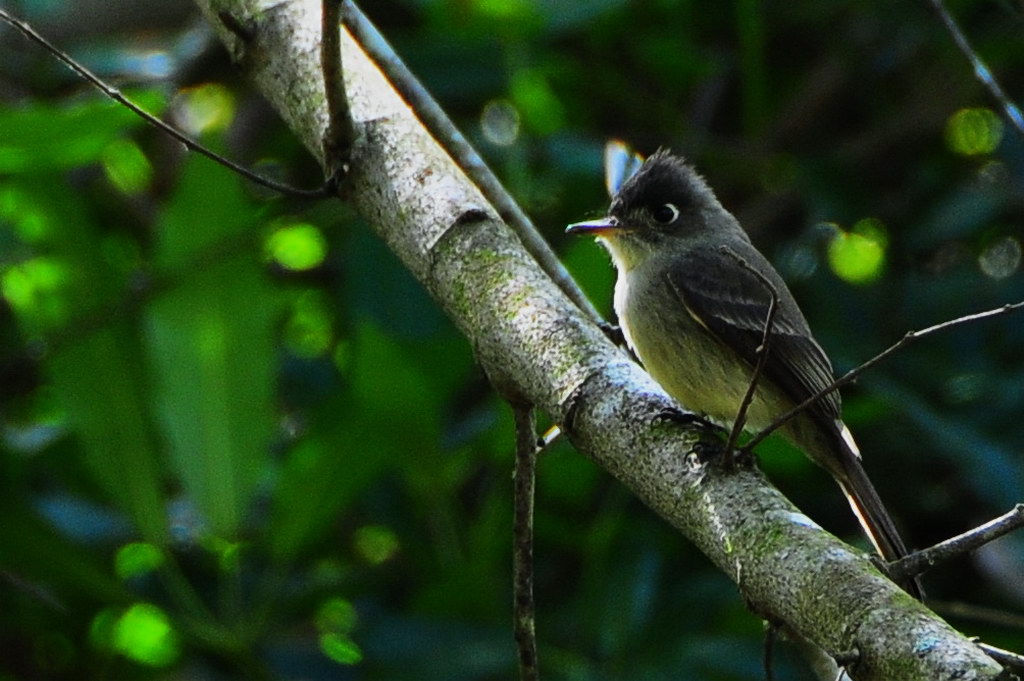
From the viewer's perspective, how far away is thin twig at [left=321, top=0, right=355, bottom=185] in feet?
8.57

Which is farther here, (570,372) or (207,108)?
(207,108)

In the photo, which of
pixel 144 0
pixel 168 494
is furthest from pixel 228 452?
pixel 144 0

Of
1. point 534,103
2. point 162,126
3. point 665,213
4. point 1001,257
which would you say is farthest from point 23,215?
point 1001,257

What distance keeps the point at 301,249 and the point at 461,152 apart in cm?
295

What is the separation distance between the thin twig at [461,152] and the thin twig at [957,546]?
1379 millimetres

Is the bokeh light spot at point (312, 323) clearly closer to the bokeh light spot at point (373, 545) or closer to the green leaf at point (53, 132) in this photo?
the bokeh light spot at point (373, 545)

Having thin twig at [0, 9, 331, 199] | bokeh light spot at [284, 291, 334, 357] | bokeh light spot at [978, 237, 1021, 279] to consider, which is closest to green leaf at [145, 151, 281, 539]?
bokeh light spot at [284, 291, 334, 357]

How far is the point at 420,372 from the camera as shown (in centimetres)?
464

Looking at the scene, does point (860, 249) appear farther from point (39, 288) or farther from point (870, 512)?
point (39, 288)

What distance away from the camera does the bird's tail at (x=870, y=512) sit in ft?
12.1

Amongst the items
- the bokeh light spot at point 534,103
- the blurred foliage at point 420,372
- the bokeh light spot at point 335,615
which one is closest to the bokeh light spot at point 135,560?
the blurred foliage at point 420,372

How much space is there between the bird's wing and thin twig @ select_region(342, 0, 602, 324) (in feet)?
2.82

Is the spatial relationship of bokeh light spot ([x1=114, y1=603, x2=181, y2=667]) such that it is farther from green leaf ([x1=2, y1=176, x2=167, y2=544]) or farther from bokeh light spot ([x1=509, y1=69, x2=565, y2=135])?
bokeh light spot ([x1=509, y1=69, x2=565, y2=135])

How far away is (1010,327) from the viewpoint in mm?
5164
